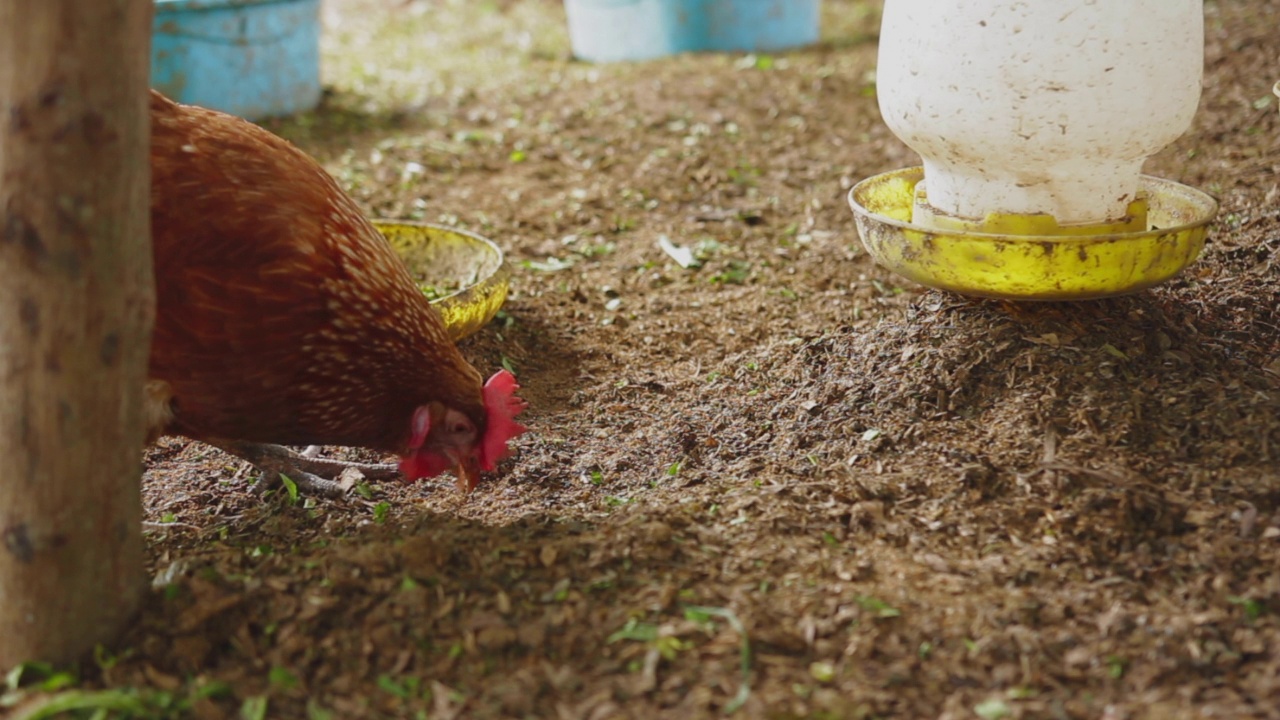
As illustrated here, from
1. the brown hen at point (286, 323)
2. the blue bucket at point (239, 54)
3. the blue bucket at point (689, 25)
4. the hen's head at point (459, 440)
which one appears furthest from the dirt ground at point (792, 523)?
the blue bucket at point (689, 25)

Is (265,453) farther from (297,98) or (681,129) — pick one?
(297,98)

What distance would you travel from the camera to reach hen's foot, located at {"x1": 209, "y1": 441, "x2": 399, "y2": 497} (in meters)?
3.18

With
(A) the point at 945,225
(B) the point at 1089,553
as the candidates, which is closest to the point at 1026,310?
(A) the point at 945,225

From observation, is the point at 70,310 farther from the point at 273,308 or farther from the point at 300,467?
the point at 300,467

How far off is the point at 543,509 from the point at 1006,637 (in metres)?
1.19

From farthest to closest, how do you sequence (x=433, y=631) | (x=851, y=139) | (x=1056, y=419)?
(x=851, y=139) < (x=1056, y=419) < (x=433, y=631)

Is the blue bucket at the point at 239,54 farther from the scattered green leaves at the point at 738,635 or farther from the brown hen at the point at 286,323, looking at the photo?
the scattered green leaves at the point at 738,635

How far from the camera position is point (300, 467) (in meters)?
3.29

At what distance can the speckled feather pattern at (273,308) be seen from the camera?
269cm

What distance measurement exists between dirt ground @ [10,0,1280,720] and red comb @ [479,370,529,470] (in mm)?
149

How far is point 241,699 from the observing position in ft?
7.27

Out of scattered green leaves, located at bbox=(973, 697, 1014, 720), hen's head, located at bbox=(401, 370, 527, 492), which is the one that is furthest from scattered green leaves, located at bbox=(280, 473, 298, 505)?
scattered green leaves, located at bbox=(973, 697, 1014, 720)

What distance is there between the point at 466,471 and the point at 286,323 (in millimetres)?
587

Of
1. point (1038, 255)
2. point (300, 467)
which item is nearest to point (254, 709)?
point (300, 467)
